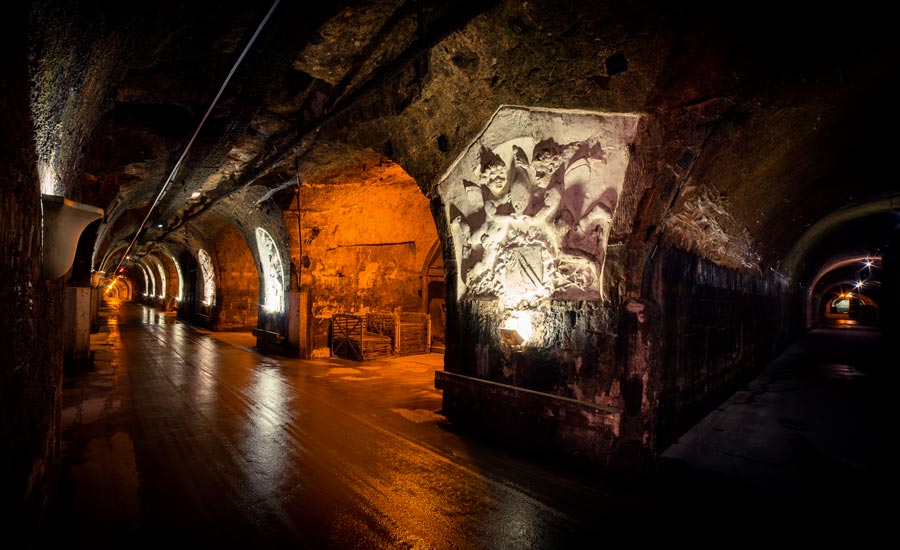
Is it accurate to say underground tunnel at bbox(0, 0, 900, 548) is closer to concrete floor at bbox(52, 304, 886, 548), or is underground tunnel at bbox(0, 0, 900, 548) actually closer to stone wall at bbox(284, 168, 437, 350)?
concrete floor at bbox(52, 304, 886, 548)

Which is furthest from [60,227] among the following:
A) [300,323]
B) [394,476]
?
[300,323]

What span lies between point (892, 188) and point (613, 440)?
740 centimetres

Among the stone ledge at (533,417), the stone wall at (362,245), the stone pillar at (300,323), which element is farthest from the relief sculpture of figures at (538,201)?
the stone pillar at (300,323)

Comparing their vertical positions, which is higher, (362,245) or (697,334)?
(362,245)

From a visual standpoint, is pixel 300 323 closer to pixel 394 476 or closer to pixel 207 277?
→ pixel 394 476

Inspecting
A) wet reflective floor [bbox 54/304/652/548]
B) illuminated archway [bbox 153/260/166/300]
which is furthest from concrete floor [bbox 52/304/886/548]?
illuminated archway [bbox 153/260/166/300]

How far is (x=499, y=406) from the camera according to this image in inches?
203

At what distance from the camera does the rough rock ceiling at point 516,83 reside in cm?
313

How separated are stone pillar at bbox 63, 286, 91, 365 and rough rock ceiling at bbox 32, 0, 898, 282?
13.6 feet

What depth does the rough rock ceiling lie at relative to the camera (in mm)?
3129

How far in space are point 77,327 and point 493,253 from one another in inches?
346

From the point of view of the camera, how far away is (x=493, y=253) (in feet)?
17.6

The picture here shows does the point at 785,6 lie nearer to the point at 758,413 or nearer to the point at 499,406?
the point at 499,406

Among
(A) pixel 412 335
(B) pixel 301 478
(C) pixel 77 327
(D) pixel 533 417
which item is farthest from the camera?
(A) pixel 412 335
